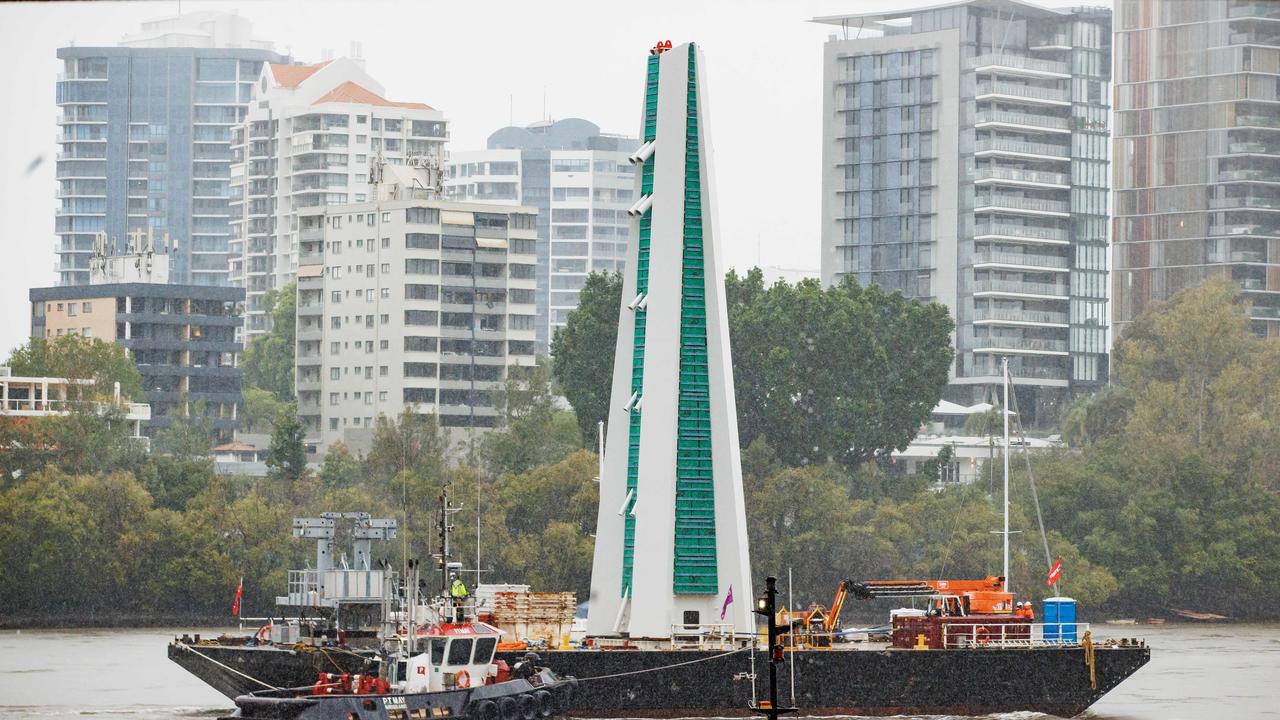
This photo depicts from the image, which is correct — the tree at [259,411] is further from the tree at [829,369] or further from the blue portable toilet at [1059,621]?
the blue portable toilet at [1059,621]

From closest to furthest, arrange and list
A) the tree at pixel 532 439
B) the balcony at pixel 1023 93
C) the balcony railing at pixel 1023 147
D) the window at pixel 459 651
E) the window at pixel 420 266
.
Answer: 1. the window at pixel 459 651
2. the tree at pixel 532 439
3. the window at pixel 420 266
4. the balcony railing at pixel 1023 147
5. the balcony at pixel 1023 93

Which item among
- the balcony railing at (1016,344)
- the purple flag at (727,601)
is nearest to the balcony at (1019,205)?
the balcony railing at (1016,344)

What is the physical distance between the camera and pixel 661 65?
49.1 m

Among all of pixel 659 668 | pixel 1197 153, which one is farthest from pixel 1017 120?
pixel 659 668

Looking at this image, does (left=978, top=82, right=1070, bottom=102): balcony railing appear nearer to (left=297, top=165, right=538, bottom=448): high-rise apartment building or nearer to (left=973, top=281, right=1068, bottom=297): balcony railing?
(left=973, top=281, right=1068, bottom=297): balcony railing

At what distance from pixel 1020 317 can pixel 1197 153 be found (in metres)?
15.2

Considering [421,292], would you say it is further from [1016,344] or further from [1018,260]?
[1018,260]

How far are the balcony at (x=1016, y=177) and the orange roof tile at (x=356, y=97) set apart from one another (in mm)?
59570

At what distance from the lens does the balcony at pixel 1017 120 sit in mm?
141250

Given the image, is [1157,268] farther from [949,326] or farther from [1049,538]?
[1049,538]

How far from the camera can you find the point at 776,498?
88.6 metres

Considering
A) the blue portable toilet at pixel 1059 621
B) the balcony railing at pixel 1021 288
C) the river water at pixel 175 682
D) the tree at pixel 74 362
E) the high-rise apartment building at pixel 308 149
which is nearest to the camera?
the blue portable toilet at pixel 1059 621

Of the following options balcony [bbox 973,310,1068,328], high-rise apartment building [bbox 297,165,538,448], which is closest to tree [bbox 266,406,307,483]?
high-rise apartment building [bbox 297,165,538,448]

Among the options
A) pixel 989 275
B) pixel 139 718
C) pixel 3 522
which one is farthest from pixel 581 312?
pixel 139 718
